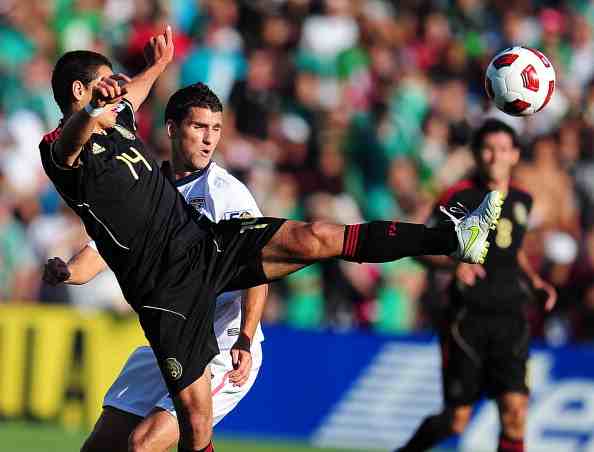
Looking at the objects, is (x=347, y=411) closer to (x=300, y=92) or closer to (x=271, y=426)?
(x=271, y=426)

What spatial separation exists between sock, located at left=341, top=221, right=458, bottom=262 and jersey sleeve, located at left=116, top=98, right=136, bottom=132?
1397 mm

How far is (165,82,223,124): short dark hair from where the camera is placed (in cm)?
772

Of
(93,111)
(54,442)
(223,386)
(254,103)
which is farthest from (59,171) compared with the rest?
(254,103)

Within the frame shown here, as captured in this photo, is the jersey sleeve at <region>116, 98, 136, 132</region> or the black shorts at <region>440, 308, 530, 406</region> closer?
the jersey sleeve at <region>116, 98, 136, 132</region>

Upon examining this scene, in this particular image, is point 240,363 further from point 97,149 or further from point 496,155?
point 496,155

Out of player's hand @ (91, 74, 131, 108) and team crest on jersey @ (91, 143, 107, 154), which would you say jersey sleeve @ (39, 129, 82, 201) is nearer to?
team crest on jersey @ (91, 143, 107, 154)

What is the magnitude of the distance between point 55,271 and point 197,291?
0.87 metres

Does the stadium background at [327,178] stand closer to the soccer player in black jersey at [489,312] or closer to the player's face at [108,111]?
the soccer player in black jersey at [489,312]

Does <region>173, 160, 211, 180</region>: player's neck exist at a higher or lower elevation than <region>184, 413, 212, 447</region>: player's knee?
higher

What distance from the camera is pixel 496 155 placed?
30.9 feet

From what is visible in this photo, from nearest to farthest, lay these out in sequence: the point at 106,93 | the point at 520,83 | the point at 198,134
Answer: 1. the point at 106,93
2. the point at 198,134
3. the point at 520,83

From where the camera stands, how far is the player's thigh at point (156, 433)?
272 inches

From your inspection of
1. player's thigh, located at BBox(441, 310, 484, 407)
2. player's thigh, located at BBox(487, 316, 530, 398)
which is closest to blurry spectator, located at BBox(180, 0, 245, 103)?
player's thigh, located at BBox(441, 310, 484, 407)

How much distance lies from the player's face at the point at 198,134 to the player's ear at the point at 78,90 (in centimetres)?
81
